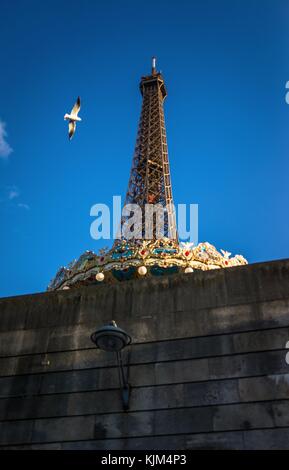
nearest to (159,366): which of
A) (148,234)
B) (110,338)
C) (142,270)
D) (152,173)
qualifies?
(110,338)

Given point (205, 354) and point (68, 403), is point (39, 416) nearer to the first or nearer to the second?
point (68, 403)

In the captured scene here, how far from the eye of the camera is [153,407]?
1124 centimetres

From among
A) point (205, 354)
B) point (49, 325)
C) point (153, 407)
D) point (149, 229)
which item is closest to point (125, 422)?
point (153, 407)

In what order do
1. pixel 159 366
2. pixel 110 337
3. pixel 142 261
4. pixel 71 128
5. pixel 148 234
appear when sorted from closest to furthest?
pixel 110 337
pixel 159 366
pixel 71 128
pixel 142 261
pixel 148 234

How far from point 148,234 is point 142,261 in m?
16.9

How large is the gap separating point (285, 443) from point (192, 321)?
3.36 m

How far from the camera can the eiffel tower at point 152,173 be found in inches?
2169

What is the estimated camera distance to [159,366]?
1179 centimetres

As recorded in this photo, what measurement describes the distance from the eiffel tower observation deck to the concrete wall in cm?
2189

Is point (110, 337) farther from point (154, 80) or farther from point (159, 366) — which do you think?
point (154, 80)

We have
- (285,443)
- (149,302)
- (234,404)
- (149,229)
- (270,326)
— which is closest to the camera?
(285,443)

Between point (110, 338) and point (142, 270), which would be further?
point (142, 270)

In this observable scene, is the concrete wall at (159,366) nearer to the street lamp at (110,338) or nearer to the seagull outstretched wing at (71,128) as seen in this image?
the street lamp at (110,338)

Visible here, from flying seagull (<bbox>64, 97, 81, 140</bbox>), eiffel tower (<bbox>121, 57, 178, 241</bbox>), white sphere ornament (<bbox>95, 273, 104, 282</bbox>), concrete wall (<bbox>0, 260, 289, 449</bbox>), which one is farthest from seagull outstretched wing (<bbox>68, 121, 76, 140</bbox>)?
eiffel tower (<bbox>121, 57, 178, 241</bbox>)
